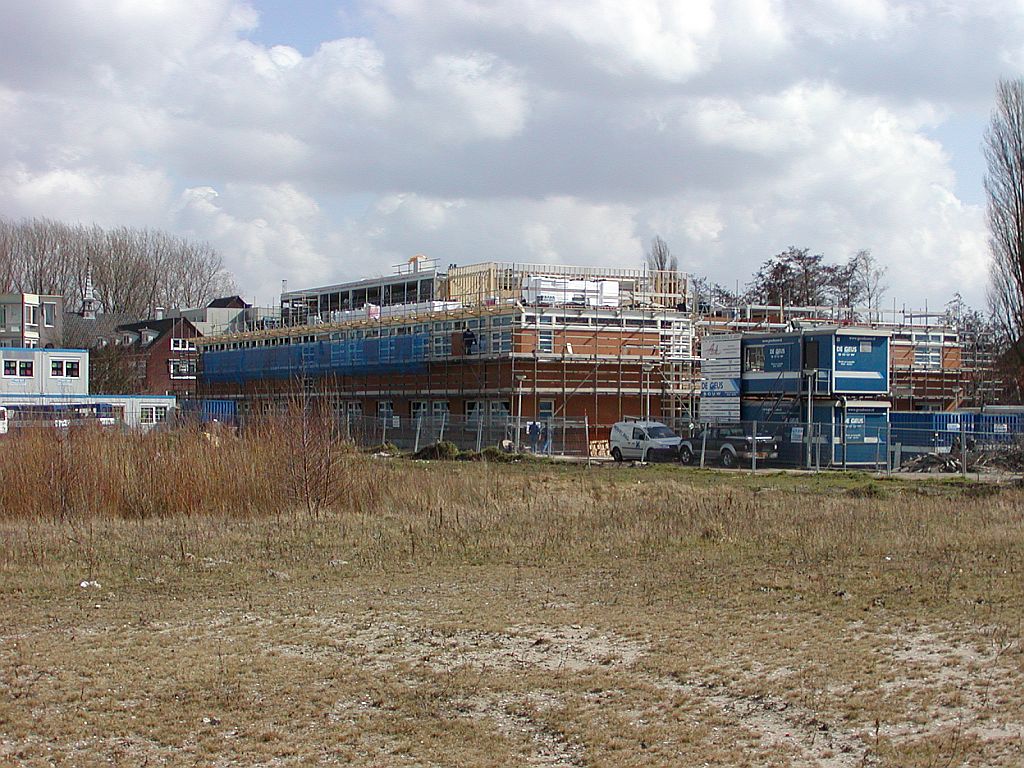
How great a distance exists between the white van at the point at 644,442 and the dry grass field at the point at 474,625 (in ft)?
71.8

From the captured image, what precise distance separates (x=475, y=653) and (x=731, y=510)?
12066 mm

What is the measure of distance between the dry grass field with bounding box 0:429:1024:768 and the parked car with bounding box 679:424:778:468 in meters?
17.5

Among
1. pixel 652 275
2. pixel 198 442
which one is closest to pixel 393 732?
pixel 198 442

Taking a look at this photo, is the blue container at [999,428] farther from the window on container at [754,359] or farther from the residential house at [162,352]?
the residential house at [162,352]

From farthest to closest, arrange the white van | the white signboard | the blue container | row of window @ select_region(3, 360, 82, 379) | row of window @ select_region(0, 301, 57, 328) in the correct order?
row of window @ select_region(0, 301, 57, 328) < row of window @ select_region(3, 360, 82, 379) < the white signboard < the white van < the blue container

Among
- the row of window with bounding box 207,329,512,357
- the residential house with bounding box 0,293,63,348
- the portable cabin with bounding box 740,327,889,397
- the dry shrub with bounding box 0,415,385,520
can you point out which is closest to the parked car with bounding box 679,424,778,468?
the portable cabin with bounding box 740,327,889,397

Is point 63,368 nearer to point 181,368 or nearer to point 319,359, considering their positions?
point 181,368

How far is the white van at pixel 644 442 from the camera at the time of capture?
4503 cm

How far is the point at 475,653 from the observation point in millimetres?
10844

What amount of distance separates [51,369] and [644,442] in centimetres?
4972

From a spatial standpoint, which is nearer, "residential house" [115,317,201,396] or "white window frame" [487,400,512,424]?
"white window frame" [487,400,512,424]

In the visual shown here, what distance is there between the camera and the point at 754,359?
46.4 metres

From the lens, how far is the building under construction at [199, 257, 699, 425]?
5562 centimetres

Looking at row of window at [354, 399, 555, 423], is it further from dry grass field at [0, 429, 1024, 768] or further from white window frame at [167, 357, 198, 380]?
white window frame at [167, 357, 198, 380]
